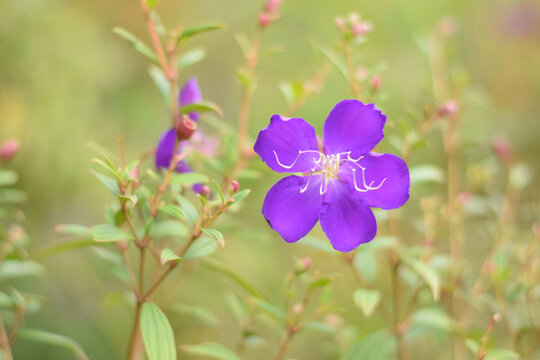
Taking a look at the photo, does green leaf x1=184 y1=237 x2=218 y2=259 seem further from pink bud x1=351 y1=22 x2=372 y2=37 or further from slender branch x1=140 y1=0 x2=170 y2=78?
pink bud x1=351 y1=22 x2=372 y2=37

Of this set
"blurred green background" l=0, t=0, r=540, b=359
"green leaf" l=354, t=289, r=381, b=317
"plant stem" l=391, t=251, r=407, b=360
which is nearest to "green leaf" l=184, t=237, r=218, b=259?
"green leaf" l=354, t=289, r=381, b=317

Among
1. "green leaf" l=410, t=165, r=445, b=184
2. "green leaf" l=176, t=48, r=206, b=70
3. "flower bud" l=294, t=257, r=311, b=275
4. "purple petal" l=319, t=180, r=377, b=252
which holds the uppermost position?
"green leaf" l=176, t=48, r=206, b=70

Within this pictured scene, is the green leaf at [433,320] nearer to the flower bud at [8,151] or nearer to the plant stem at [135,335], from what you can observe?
the plant stem at [135,335]

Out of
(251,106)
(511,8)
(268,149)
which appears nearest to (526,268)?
(268,149)

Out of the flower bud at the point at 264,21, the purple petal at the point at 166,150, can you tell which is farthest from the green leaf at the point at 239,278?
the flower bud at the point at 264,21

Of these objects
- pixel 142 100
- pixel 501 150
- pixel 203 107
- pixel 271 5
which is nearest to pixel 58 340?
pixel 203 107

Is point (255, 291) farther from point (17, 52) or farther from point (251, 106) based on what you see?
point (251, 106)

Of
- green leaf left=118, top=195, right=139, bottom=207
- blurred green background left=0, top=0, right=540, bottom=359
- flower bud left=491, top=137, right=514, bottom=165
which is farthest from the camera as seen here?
blurred green background left=0, top=0, right=540, bottom=359
